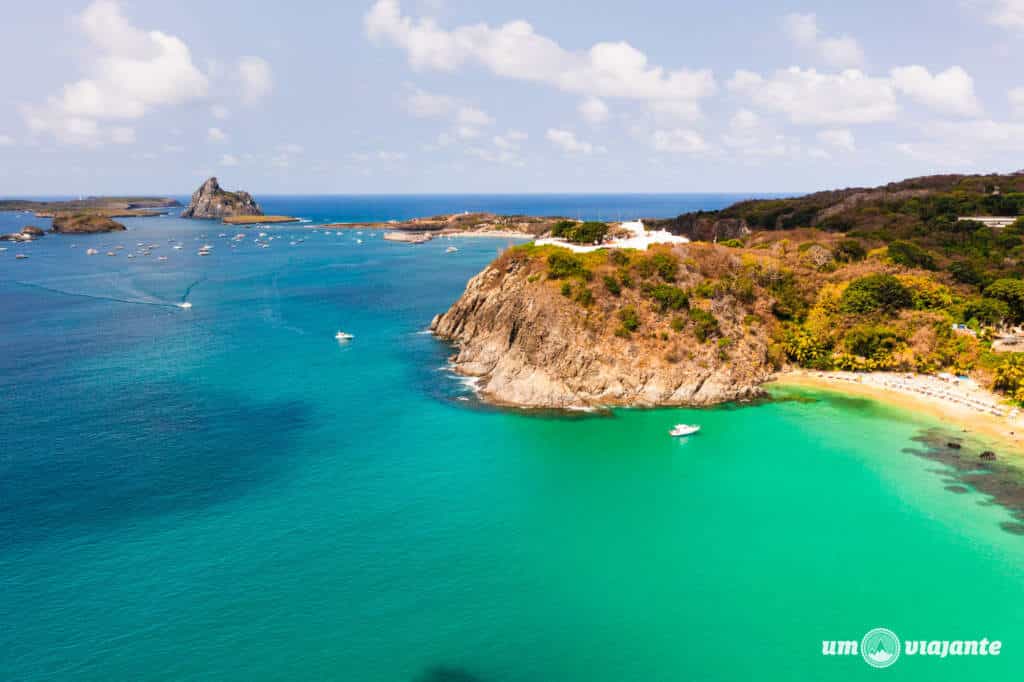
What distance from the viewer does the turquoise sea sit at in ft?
96.6

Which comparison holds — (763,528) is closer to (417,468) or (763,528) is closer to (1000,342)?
(417,468)

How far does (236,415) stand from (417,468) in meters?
22.1

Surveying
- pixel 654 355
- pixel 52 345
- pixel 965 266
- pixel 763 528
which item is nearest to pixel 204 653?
pixel 763 528

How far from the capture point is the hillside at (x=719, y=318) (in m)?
63.2

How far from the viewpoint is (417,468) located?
47.9m

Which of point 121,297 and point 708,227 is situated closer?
point 121,297

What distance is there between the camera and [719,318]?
228ft

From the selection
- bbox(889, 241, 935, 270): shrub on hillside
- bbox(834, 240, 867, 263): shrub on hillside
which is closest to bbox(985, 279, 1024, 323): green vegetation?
bbox(889, 241, 935, 270): shrub on hillside

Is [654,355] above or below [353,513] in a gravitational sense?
above
